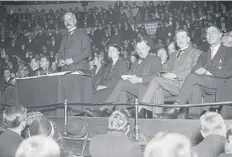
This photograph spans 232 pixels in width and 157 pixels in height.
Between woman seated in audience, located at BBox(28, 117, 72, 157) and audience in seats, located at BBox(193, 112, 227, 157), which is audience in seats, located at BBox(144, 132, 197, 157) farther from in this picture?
woman seated in audience, located at BBox(28, 117, 72, 157)

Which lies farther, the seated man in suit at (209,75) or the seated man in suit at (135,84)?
the seated man in suit at (135,84)

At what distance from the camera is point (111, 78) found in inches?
229

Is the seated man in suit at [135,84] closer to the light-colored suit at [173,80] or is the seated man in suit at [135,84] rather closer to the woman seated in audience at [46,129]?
the light-colored suit at [173,80]

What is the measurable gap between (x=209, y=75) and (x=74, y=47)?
2.02 metres

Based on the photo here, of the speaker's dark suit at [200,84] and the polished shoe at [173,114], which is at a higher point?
the speaker's dark suit at [200,84]

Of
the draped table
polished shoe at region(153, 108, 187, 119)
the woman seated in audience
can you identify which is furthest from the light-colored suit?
the woman seated in audience

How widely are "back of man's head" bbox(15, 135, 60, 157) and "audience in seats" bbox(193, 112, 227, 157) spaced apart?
1.17m

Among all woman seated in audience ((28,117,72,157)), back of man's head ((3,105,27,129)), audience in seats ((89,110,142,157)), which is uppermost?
back of man's head ((3,105,27,129))

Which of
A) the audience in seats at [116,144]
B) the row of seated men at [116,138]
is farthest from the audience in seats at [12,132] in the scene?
the audience in seats at [116,144]

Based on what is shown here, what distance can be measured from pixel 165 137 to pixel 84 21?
1119cm

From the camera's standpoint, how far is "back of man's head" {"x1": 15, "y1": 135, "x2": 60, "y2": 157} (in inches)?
68.3

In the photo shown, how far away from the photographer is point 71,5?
13.8m

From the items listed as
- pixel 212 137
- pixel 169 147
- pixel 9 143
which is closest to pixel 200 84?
pixel 212 137

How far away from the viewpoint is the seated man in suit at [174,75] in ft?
15.3
